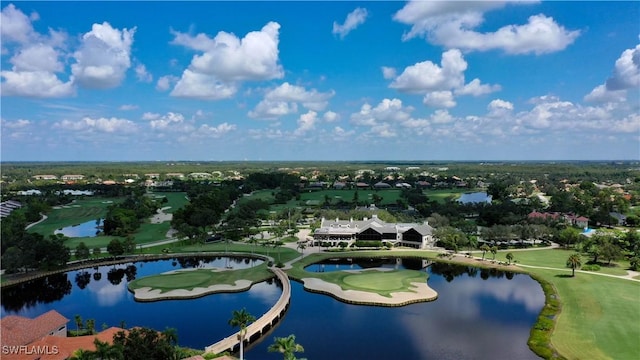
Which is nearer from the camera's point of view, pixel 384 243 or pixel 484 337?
pixel 484 337

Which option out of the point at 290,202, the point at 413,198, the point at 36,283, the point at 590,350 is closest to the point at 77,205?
the point at 290,202

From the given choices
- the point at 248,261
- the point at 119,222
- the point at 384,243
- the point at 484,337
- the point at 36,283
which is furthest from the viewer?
the point at 119,222

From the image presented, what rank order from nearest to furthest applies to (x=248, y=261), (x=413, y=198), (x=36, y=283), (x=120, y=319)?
(x=120, y=319) → (x=36, y=283) → (x=248, y=261) → (x=413, y=198)

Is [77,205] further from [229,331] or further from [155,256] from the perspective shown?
[229,331]

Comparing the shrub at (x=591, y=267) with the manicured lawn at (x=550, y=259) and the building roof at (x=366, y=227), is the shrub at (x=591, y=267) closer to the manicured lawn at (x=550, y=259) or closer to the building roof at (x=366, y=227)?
the manicured lawn at (x=550, y=259)

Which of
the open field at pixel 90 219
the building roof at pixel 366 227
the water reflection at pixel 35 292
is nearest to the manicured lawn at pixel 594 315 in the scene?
the building roof at pixel 366 227

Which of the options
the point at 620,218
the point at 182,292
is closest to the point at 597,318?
the point at 182,292

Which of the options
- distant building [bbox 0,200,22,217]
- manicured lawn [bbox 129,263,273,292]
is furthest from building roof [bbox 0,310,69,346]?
distant building [bbox 0,200,22,217]
